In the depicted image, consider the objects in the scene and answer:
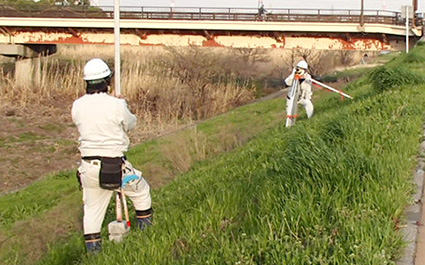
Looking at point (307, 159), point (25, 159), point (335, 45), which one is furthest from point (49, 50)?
point (307, 159)

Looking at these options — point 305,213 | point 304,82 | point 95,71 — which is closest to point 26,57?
point 304,82

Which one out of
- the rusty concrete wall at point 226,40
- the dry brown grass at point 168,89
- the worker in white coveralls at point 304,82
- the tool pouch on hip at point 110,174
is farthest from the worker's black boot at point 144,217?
the rusty concrete wall at point 226,40

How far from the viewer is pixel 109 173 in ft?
19.6

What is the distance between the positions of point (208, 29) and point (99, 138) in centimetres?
2705

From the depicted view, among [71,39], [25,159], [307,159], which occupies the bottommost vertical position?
[25,159]

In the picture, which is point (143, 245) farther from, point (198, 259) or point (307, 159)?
point (307, 159)

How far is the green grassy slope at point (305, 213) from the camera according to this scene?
4.03 meters

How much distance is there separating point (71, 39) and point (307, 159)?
3150cm

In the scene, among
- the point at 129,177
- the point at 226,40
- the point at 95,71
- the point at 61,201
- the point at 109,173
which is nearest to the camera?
the point at 109,173

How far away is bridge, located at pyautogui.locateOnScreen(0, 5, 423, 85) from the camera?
3156cm

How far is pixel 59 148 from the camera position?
19.7 metres

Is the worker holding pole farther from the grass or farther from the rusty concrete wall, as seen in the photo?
the rusty concrete wall

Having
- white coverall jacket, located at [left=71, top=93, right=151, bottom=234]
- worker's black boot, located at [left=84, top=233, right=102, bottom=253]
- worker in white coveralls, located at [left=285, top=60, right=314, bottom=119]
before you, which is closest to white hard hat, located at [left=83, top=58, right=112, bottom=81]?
white coverall jacket, located at [left=71, top=93, right=151, bottom=234]

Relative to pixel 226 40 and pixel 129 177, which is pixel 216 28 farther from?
pixel 129 177
